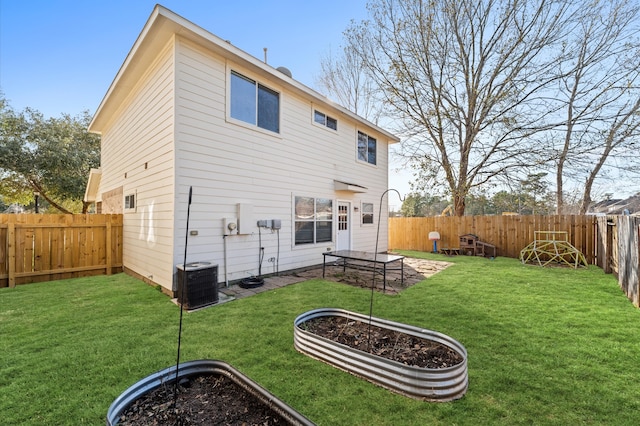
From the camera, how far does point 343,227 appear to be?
877 cm

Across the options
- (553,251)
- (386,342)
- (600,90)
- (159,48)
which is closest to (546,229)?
(553,251)

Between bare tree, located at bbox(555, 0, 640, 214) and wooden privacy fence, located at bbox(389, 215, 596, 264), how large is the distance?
3058 mm

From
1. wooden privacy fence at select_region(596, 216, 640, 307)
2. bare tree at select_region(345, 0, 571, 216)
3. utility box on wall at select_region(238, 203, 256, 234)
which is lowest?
wooden privacy fence at select_region(596, 216, 640, 307)

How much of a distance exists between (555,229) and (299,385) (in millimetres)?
10678

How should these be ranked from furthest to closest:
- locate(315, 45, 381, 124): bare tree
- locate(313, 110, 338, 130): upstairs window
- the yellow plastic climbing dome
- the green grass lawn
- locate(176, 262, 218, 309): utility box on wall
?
locate(315, 45, 381, 124): bare tree
the yellow plastic climbing dome
locate(313, 110, 338, 130): upstairs window
locate(176, 262, 218, 309): utility box on wall
the green grass lawn

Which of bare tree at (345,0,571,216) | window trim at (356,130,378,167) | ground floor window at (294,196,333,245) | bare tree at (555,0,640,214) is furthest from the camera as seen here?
bare tree at (345,0,571,216)

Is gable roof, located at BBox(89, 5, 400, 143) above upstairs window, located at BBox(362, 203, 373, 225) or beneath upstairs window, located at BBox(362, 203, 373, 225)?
above

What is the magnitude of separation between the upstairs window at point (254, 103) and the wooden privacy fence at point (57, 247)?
4.82 metres

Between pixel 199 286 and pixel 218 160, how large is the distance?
2533mm

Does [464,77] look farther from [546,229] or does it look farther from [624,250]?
[624,250]

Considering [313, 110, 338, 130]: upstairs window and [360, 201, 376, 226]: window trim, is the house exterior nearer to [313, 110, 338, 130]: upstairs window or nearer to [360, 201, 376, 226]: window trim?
[313, 110, 338, 130]: upstairs window

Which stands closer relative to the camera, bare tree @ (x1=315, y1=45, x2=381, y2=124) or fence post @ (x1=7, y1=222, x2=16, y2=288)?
fence post @ (x1=7, y1=222, x2=16, y2=288)

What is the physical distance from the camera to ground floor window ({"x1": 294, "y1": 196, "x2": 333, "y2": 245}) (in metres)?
7.21

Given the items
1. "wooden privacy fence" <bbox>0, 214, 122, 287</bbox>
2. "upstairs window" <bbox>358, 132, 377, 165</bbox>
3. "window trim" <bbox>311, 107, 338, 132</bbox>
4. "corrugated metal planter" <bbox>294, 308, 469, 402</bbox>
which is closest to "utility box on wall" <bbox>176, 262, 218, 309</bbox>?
"corrugated metal planter" <bbox>294, 308, 469, 402</bbox>
